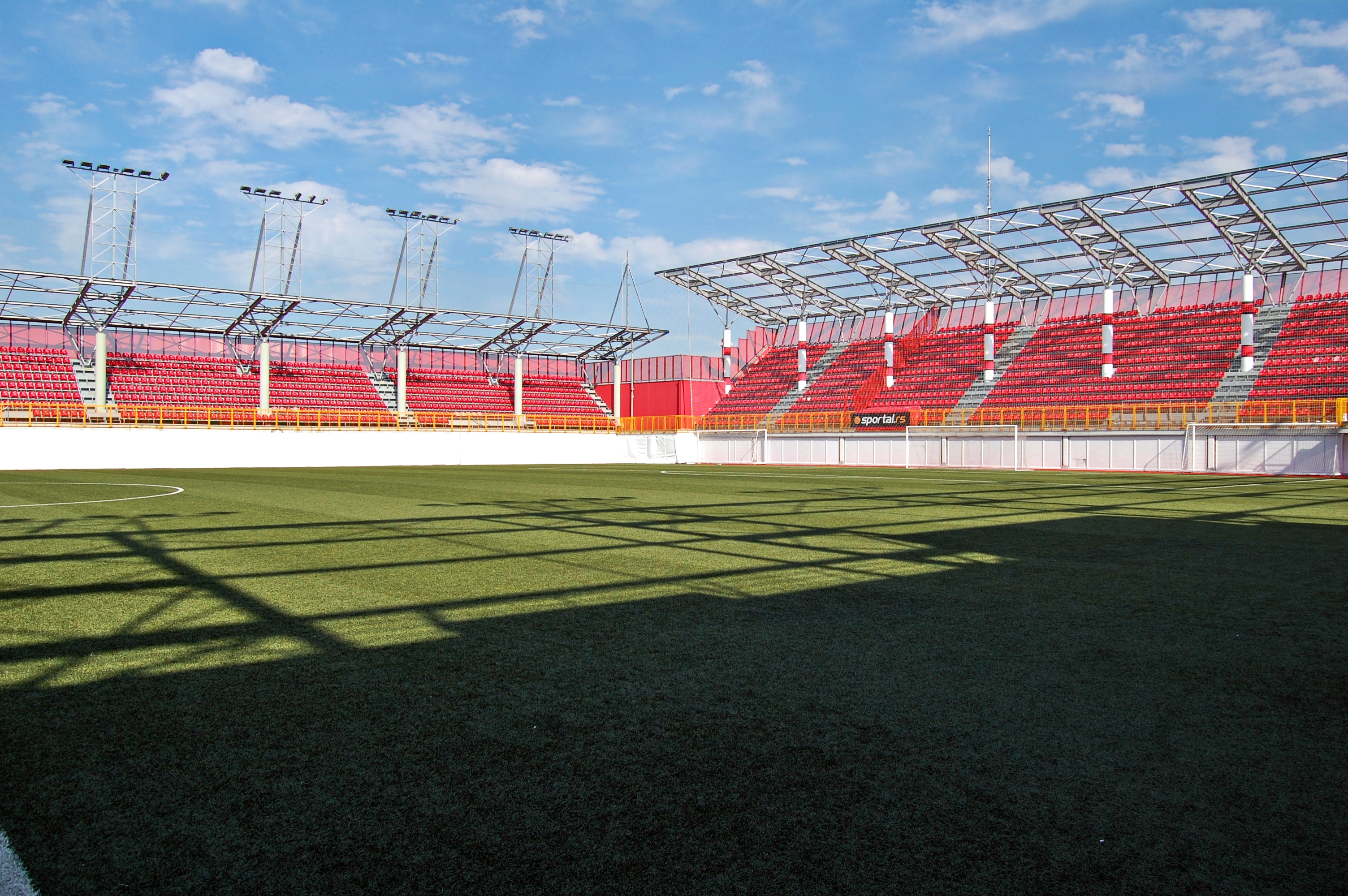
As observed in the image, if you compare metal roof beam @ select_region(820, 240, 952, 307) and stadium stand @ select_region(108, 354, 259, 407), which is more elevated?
metal roof beam @ select_region(820, 240, 952, 307)

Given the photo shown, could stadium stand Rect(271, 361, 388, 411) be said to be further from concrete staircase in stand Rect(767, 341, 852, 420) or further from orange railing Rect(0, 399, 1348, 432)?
concrete staircase in stand Rect(767, 341, 852, 420)

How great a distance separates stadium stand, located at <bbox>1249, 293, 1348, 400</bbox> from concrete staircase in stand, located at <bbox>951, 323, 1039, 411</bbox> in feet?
36.6

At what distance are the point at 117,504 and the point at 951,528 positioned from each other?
42.4ft

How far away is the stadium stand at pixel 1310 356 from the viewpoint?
108 feet

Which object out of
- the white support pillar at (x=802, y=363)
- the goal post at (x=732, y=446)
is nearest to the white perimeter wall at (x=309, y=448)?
the goal post at (x=732, y=446)

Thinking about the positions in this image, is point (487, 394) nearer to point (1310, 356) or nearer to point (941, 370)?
point (941, 370)

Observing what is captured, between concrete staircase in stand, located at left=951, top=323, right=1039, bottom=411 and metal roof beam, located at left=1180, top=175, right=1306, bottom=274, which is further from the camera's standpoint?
concrete staircase in stand, located at left=951, top=323, right=1039, bottom=411

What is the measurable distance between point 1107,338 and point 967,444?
31.9 ft

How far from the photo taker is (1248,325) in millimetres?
35844

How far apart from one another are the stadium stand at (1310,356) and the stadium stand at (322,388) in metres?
41.4

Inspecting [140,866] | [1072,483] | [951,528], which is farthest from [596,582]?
[1072,483]

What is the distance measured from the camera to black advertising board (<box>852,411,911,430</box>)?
38.2 meters

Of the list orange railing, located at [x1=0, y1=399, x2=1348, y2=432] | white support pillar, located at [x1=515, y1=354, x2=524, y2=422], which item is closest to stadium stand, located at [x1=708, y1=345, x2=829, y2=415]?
orange railing, located at [x1=0, y1=399, x2=1348, y2=432]

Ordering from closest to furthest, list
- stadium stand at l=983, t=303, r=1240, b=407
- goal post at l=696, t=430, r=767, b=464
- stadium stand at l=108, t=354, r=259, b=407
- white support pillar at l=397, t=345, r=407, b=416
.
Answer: stadium stand at l=983, t=303, r=1240, b=407
stadium stand at l=108, t=354, r=259, b=407
goal post at l=696, t=430, r=767, b=464
white support pillar at l=397, t=345, r=407, b=416
